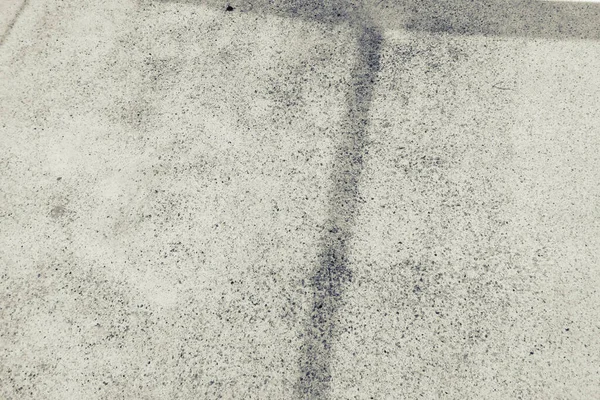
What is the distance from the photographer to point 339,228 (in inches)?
107

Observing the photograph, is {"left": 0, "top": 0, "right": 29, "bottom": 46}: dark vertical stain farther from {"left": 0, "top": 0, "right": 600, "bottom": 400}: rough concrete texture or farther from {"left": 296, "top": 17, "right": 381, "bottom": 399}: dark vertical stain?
{"left": 296, "top": 17, "right": 381, "bottom": 399}: dark vertical stain

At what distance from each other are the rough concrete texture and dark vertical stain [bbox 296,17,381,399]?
12 mm

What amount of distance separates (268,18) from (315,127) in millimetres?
1097

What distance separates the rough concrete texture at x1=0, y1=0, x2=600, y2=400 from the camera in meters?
2.36

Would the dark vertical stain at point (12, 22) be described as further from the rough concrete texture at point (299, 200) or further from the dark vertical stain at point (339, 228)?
the dark vertical stain at point (339, 228)

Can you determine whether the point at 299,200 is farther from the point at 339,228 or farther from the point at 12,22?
the point at 12,22

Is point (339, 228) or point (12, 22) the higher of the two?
point (12, 22)

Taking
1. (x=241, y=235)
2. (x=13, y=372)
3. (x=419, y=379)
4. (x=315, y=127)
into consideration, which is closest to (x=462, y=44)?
(x=315, y=127)

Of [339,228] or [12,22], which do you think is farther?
[12,22]

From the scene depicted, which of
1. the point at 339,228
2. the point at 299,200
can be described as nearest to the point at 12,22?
the point at 299,200

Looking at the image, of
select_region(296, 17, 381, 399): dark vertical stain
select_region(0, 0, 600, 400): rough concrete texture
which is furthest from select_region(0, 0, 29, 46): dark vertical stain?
select_region(296, 17, 381, 399): dark vertical stain

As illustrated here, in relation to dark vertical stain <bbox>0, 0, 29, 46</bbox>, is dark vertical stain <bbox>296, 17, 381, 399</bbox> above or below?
below

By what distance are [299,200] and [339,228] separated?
307mm

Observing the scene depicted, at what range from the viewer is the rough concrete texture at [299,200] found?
2.36m
